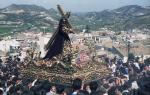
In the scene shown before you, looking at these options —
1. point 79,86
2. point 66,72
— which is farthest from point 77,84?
point 66,72

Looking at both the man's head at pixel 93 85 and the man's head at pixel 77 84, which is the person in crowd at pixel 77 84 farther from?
the man's head at pixel 93 85

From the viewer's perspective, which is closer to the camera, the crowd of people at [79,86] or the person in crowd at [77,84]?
the crowd of people at [79,86]

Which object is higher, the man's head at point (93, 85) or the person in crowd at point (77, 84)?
the person in crowd at point (77, 84)

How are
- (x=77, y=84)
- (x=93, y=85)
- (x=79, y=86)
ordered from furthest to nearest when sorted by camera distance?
(x=93, y=85), (x=77, y=84), (x=79, y=86)

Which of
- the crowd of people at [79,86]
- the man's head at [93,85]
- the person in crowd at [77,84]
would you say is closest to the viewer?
the crowd of people at [79,86]

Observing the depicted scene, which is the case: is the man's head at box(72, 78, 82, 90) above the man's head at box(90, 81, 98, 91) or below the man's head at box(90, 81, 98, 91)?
above

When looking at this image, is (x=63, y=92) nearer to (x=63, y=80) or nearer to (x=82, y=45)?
(x=63, y=80)

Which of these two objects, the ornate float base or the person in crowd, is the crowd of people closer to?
the person in crowd

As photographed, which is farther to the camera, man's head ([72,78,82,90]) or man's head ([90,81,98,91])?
man's head ([90,81,98,91])

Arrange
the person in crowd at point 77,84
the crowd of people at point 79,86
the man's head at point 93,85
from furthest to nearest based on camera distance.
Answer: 1. the man's head at point 93,85
2. the person in crowd at point 77,84
3. the crowd of people at point 79,86

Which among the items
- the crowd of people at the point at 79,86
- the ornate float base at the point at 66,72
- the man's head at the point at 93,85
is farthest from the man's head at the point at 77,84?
the man's head at the point at 93,85

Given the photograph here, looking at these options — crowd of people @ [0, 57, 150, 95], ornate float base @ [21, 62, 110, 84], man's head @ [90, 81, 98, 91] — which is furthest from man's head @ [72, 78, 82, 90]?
man's head @ [90, 81, 98, 91]

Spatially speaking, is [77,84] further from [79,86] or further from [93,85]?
[93,85]
